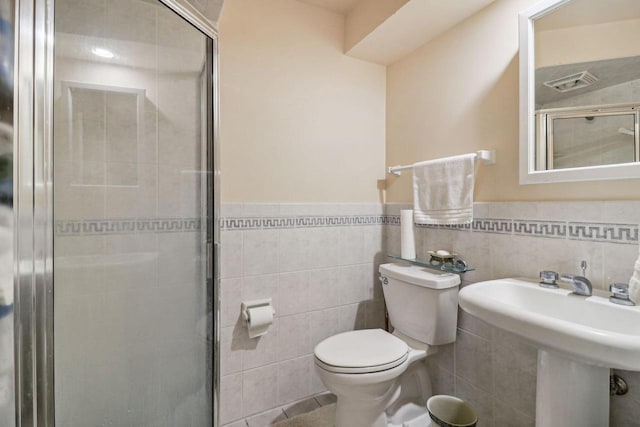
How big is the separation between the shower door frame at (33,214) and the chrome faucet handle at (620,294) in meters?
1.52

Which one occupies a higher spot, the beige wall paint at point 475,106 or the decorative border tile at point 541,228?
the beige wall paint at point 475,106

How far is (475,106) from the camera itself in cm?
138

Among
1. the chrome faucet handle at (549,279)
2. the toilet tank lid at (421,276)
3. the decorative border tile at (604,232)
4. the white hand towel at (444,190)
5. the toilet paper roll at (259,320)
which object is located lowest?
the toilet paper roll at (259,320)

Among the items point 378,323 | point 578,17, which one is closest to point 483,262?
point 378,323

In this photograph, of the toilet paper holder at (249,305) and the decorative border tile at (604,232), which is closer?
the decorative border tile at (604,232)

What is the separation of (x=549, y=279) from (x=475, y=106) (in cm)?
84

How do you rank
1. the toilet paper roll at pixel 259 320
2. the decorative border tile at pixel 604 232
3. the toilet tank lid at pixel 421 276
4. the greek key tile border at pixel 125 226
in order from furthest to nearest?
the toilet paper roll at pixel 259 320 < the toilet tank lid at pixel 421 276 < the decorative border tile at pixel 604 232 < the greek key tile border at pixel 125 226

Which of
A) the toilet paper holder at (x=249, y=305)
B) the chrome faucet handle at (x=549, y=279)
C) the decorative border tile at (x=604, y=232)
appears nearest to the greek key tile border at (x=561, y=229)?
the decorative border tile at (x=604, y=232)

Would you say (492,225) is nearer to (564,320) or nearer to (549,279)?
(549,279)

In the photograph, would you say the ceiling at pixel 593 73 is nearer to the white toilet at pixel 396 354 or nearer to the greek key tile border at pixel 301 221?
the white toilet at pixel 396 354

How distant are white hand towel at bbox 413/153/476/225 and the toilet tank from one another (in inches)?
11.4

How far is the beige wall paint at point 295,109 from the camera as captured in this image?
1.48 m

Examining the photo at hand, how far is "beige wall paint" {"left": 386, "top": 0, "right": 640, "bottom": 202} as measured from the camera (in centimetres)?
121

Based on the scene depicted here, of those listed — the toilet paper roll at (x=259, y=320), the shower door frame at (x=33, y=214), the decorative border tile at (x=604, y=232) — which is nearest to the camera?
the shower door frame at (x=33, y=214)
